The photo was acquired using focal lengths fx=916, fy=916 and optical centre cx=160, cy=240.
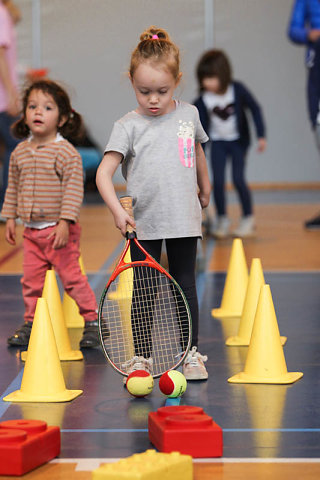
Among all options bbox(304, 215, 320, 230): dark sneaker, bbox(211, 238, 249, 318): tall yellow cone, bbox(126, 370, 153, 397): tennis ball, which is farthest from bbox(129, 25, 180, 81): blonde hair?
bbox(304, 215, 320, 230): dark sneaker

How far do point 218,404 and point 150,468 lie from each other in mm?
912

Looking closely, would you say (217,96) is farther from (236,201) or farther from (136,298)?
(136,298)

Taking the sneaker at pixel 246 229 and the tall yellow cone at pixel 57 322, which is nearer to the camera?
the tall yellow cone at pixel 57 322

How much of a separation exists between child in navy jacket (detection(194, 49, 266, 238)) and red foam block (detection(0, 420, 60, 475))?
18.0 feet

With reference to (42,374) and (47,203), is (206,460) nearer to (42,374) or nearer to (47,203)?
(42,374)

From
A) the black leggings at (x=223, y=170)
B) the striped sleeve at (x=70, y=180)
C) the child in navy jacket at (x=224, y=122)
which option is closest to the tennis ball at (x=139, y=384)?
the striped sleeve at (x=70, y=180)

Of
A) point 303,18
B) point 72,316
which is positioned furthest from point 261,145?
Answer: point 72,316

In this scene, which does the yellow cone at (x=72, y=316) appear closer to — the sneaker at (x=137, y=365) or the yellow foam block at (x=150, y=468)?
the sneaker at (x=137, y=365)

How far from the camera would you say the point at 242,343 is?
4.30 meters

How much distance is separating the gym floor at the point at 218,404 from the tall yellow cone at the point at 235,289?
3.6 inches

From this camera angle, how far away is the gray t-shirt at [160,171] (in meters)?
3.61

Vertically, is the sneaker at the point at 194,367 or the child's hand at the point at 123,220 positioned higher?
the child's hand at the point at 123,220

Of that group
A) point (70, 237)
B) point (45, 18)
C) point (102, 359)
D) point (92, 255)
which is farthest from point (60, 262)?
point (45, 18)

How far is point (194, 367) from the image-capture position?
3.64 meters
